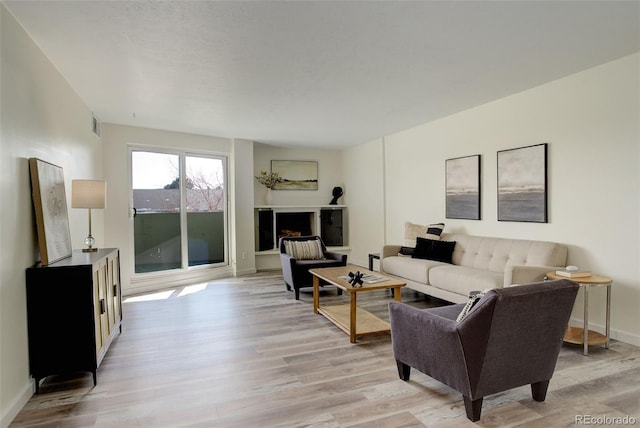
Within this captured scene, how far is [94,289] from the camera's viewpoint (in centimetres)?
276

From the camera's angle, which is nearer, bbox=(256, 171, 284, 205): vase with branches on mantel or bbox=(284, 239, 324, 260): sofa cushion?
bbox=(284, 239, 324, 260): sofa cushion

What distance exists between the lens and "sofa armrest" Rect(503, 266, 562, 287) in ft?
11.2

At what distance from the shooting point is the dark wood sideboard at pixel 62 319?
2543 millimetres

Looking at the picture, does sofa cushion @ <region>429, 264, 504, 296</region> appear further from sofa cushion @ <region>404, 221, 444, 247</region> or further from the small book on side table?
sofa cushion @ <region>404, 221, 444, 247</region>

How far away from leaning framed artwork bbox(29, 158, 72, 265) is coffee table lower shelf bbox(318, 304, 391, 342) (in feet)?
8.35

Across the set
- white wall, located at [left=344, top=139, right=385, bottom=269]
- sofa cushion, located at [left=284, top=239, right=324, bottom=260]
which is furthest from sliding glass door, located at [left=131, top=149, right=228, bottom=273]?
white wall, located at [left=344, top=139, right=385, bottom=269]

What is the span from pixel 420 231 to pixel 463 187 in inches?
Answer: 34.5

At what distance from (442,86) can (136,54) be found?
2940 millimetres

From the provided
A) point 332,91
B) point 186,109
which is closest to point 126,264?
point 186,109

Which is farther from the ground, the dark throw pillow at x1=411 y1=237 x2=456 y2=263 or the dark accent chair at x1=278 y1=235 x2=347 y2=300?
the dark throw pillow at x1=411 y1=237 x2=456 y2=263

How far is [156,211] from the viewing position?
19.3 feet

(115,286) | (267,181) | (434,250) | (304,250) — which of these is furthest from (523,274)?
(267,181)

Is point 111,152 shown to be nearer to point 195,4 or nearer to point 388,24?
point 195,4

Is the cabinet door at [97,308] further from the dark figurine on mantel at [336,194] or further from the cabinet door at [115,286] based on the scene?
the dark figurine on mantel at [336,194]
